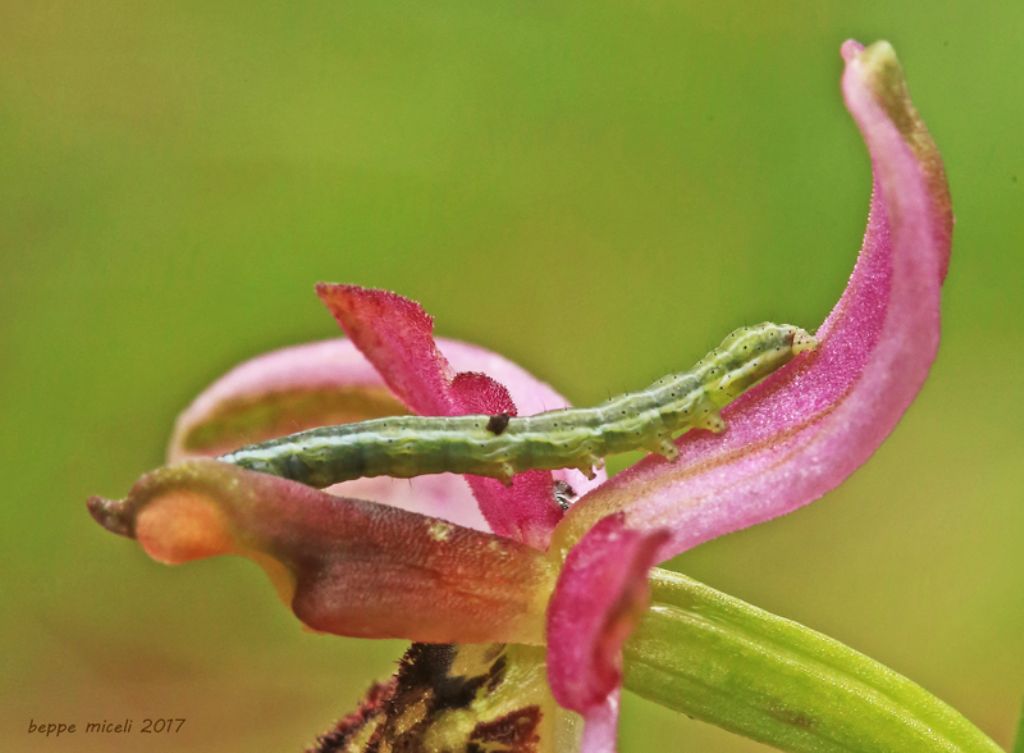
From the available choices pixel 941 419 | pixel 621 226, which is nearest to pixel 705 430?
pixel 941 419

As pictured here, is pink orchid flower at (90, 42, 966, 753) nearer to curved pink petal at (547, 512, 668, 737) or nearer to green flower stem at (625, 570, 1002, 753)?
curved pink petal at (547, 512, 668, 737)

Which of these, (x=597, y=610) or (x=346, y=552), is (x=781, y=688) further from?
(x=346, y=552)

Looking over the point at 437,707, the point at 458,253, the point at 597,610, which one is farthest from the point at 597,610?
the point at 458,253

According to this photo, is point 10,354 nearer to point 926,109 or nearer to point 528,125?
point 528,125

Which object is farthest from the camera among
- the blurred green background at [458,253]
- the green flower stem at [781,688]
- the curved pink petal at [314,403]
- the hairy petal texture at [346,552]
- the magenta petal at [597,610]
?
the blurred green background at [458,253]

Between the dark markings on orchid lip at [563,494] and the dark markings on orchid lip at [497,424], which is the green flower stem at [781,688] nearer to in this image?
the dark markings on orchid lip at [563,494]

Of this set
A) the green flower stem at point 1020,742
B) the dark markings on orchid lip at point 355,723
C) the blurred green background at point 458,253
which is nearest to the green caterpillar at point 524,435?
the dark markings on orchid lip at point 355,723
